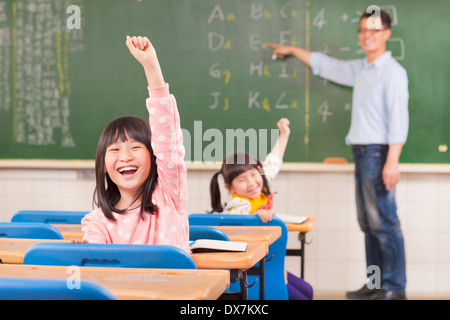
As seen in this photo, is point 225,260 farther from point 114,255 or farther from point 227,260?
point 114,255

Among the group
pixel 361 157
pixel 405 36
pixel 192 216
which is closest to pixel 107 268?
pixel 192 216

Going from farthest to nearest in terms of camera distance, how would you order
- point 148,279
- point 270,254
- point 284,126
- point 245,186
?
point 284,126
point 245,186
point 270,254
point 148,279

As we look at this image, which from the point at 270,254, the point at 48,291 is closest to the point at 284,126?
the point at 270,254

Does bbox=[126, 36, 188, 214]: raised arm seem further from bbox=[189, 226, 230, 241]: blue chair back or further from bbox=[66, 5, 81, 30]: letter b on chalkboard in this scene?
bbox=[66, 5, 81, 30]: letter b on chalkboard

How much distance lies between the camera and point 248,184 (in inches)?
127

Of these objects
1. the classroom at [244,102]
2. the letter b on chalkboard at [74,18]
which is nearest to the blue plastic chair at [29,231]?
the classroom at [244,102]

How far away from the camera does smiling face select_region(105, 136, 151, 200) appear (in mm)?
1750

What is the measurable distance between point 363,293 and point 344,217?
55cm

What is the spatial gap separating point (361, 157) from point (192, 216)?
1872 mm

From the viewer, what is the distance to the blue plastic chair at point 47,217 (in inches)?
107

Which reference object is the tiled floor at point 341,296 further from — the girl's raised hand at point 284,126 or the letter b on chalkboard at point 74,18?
the letter b on chalkboard at point 74,18

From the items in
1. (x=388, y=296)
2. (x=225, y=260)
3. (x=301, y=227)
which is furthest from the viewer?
(x=388, y=296)

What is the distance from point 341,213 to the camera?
13.7 feet
